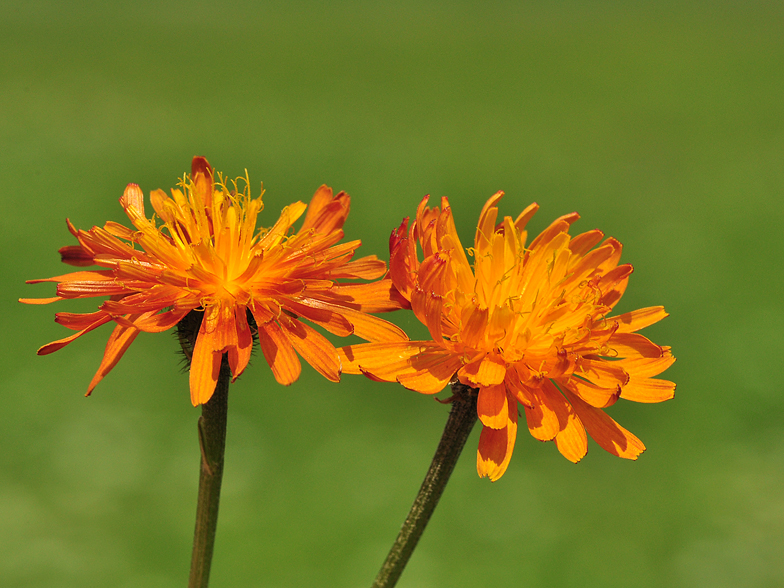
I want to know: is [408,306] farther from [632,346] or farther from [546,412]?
[632,346]

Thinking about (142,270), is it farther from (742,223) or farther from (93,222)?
(742,223)

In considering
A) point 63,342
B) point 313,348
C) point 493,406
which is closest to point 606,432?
point 493,406

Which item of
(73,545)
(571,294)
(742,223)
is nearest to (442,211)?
(571,294)

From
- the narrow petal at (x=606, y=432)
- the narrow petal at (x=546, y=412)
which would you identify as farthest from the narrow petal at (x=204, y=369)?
the narrow petal at (x=606, y=432)

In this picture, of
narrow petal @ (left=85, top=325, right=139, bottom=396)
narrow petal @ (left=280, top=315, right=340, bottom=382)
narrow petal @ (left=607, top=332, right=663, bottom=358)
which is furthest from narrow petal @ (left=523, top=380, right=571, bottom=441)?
narrow petal @ (left=85, top=325, right=139, bottom=396)

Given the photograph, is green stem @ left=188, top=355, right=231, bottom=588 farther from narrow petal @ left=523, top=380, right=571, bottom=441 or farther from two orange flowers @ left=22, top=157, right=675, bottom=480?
narrow petal @ left=523, top=380, right=571, bottom=441

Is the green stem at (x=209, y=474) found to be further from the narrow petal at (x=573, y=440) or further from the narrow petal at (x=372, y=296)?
the narrow petal at (x=573, y=440)
